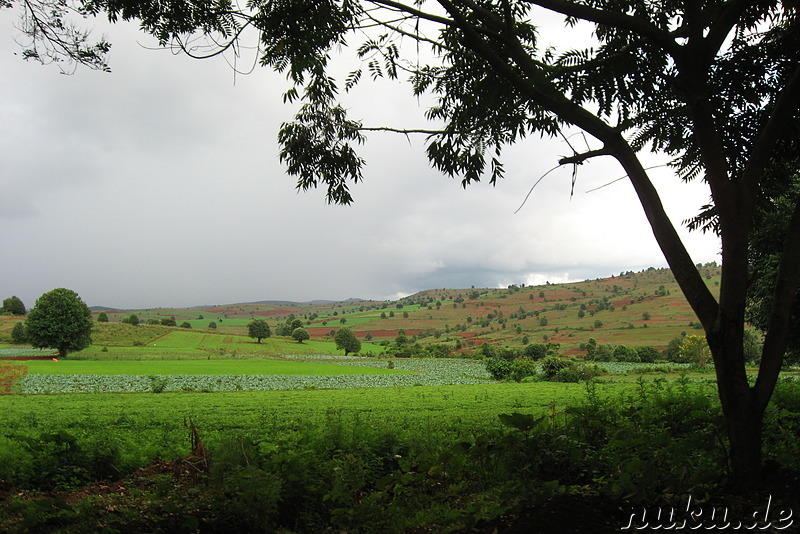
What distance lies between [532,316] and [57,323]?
110m

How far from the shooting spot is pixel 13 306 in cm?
10031

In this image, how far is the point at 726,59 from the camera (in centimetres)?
746

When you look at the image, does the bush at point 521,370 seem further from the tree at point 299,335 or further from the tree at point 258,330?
the tree at point 258,330

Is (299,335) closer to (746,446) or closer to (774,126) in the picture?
(746,446)

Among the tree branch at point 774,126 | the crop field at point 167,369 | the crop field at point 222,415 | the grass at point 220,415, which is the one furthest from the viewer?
the crop field at point 167,369

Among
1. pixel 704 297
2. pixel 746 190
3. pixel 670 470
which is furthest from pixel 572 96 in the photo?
pixel 670 470

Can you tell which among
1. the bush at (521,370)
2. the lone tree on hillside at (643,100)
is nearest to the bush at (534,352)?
the bush at (521,370)

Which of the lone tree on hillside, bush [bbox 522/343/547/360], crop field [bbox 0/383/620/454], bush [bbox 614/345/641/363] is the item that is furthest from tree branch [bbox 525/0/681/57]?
bush [bbox 614/345/641/363]

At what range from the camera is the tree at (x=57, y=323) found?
62.2 meters

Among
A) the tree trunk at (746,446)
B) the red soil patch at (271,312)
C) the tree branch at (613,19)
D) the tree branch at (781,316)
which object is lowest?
the red soil patch at (271,312)

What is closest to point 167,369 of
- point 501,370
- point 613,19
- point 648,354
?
point 501,370

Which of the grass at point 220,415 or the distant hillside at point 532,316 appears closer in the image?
the grass at point 220,415

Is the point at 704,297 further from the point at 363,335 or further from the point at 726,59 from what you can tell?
the point at 363,335

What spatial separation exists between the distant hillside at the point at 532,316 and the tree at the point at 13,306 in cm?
1755
